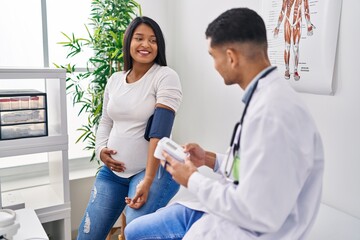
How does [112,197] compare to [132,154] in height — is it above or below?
below

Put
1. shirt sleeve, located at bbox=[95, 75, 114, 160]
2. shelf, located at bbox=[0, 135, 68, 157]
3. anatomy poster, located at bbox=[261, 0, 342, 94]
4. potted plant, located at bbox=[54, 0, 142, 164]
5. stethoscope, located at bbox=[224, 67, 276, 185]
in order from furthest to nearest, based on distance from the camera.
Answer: potted plant, located at bbox=[54, 0, 142, 164], shirt sleeve, located at bbox=[95, 75, 114, 160], shelf, located at bbox=[0, 135, 68, 157], anatomy poster, located at bbox=[261, 0, 342, 94], stethoscope, located at bbox=[224, 67, 276, 185]

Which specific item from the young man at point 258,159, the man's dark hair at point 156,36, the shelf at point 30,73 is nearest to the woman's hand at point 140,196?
the young man at point 258,159

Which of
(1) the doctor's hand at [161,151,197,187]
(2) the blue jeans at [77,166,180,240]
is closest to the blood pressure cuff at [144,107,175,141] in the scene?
(2) the blue jeans at [77,166,180,240]

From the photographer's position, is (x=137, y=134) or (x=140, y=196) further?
(x=137, y=134)

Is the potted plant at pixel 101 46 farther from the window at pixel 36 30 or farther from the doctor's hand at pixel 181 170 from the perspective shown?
the doctor's hand at pixel 181 170

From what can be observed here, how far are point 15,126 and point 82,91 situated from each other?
24.3 inches

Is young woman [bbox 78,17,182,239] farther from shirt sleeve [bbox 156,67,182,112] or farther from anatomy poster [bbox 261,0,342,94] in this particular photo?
anatomy poster [bbox 261,0,342,94]

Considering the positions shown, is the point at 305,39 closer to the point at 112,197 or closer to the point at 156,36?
the point at 156,36

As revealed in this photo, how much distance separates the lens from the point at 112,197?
1.72 m

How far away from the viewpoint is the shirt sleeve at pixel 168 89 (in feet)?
5.36

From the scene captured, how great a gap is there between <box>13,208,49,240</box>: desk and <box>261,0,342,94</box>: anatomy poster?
1.41 m

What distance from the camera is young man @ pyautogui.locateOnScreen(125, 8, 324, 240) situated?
0.83 metres

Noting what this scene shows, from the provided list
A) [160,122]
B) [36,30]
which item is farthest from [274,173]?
[36,30]

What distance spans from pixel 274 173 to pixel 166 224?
625mm
